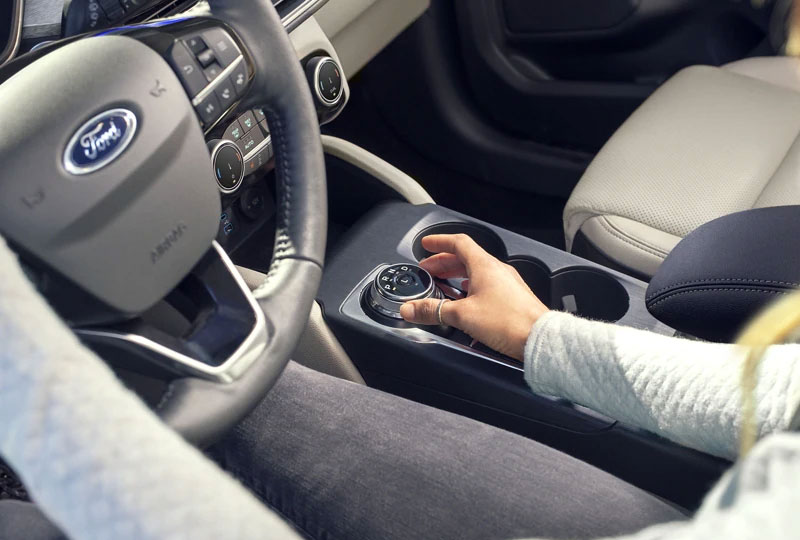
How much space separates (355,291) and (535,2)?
2.46 ft

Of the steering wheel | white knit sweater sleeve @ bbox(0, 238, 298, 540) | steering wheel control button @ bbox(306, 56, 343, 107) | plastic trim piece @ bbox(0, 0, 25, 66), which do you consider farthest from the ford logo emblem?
steering wheel control button @ bbox(306, 56, 343, 107)

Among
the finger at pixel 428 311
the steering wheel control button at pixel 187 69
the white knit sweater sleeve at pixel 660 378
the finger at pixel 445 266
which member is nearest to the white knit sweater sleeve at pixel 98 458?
the steering wheel control button at pixel 187 69

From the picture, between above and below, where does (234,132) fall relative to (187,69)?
below

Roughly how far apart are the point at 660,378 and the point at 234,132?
564mm

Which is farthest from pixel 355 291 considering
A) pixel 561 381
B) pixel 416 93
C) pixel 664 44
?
pixel 664 44

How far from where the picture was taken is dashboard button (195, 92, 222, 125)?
629 millimetres

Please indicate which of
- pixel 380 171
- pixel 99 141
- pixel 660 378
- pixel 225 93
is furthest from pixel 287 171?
pixel 380 171

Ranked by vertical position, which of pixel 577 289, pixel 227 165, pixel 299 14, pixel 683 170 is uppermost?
pixel 299 14

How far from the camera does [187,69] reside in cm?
62

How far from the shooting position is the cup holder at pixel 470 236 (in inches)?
42.4

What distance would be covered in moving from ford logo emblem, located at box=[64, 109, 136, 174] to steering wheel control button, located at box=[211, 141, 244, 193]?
36 cm

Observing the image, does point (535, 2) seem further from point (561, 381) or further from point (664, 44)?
point (561, 381)

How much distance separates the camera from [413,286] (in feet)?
3.26

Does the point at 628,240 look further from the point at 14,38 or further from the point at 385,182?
the point at 14,38
